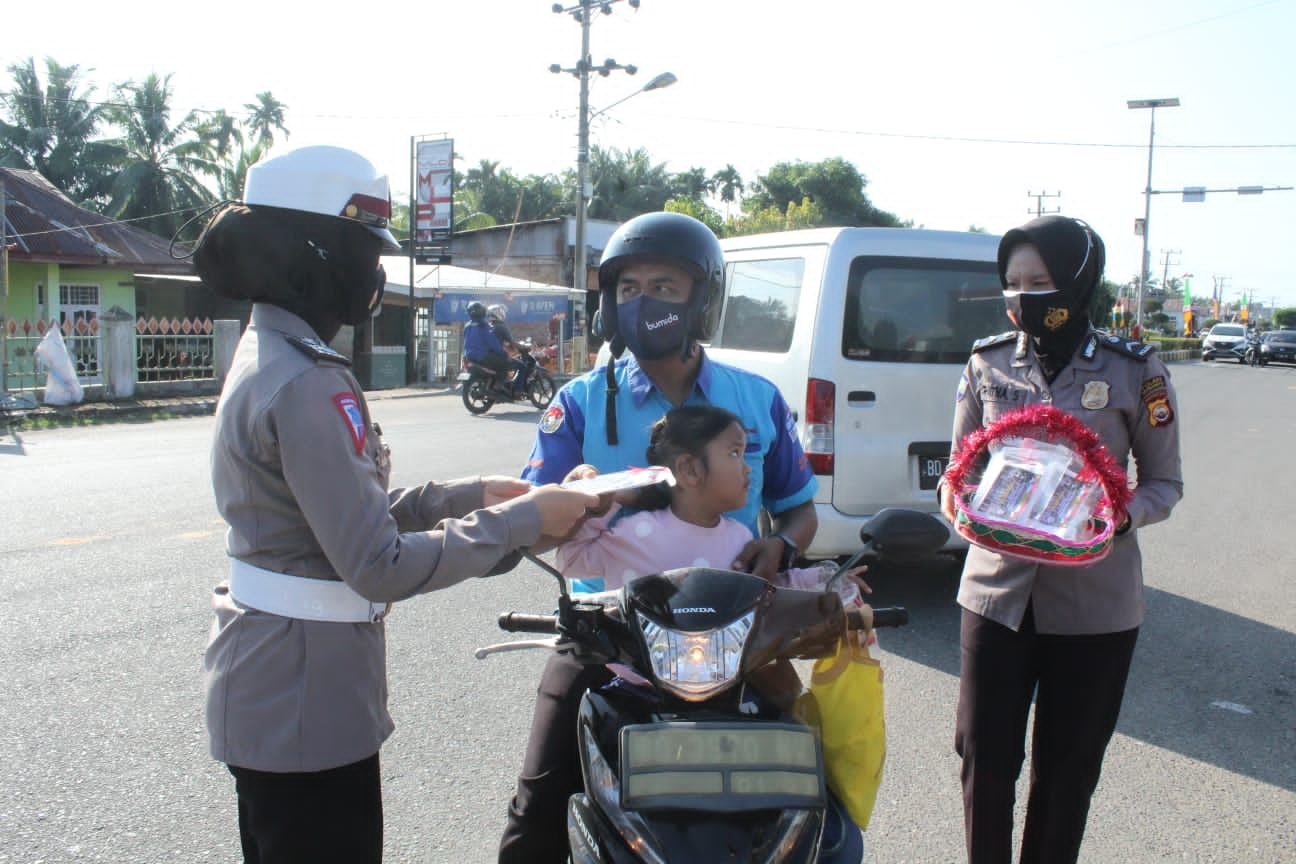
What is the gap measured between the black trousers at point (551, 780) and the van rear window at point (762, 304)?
11.8ft

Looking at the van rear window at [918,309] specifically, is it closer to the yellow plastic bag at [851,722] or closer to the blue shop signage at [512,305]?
the yellow plastic bag at [851,722]

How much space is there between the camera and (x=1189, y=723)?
14.1 feet

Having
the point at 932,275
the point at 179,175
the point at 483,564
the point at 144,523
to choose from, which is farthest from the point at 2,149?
the point at 483,564

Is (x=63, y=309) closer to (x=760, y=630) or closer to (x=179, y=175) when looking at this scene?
(x=179, y=175)

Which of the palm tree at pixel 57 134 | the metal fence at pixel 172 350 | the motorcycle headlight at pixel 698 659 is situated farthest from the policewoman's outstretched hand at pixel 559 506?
the palm tree at pixel 57 134

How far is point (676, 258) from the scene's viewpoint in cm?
248

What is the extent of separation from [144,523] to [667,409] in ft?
19.3

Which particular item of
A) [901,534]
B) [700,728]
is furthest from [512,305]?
[700,728]

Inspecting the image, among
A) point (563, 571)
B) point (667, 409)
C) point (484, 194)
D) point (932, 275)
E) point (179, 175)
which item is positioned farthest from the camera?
point (484, 194)

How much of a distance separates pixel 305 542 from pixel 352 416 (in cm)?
25

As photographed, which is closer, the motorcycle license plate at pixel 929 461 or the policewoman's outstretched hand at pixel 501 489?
the policewoman's outstretched hand at pixel 501 489

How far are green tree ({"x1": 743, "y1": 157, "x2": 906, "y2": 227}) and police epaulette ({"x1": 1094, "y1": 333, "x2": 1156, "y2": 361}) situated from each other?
162 feet

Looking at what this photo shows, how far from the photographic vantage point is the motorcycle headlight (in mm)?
1725

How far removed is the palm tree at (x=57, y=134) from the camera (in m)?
35.2
